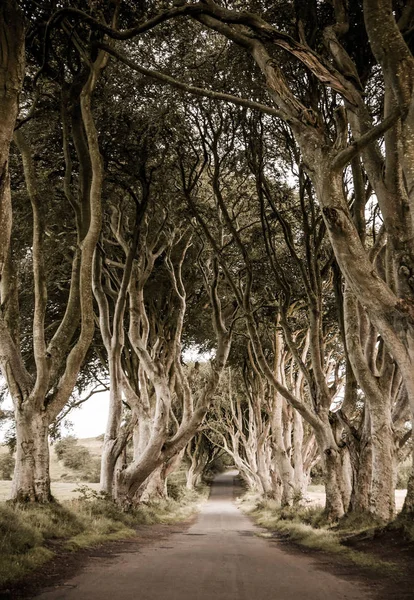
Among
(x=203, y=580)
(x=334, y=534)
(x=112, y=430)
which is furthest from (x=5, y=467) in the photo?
(x=203, y=580)

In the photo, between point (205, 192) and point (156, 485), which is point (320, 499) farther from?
point (205, 192)

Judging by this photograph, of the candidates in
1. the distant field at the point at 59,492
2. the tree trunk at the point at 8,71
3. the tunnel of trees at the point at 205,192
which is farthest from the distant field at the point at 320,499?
the tree trunk at the point at 8,71

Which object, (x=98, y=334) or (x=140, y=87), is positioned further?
(x=98, y=334)

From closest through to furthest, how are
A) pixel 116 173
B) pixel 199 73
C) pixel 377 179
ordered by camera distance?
pixel 377 179
pixel 199 73
pixel 116 173

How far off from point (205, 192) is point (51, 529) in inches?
489

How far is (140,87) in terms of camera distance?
12.0m

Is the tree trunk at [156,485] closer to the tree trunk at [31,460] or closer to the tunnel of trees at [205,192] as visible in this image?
the tunnel of trees at [205,192]

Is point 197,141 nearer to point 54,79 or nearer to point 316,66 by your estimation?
point 54,79

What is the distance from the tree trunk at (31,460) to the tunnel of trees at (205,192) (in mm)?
37

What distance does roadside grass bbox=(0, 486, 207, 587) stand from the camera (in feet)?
19.0

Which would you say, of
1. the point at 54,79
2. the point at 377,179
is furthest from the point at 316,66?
the point at 54,79

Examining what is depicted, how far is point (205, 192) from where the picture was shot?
676 inches

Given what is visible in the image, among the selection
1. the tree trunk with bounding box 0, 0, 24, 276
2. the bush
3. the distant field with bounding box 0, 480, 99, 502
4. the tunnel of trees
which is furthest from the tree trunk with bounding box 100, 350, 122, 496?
the bush

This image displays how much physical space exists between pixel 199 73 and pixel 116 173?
3679 mm
